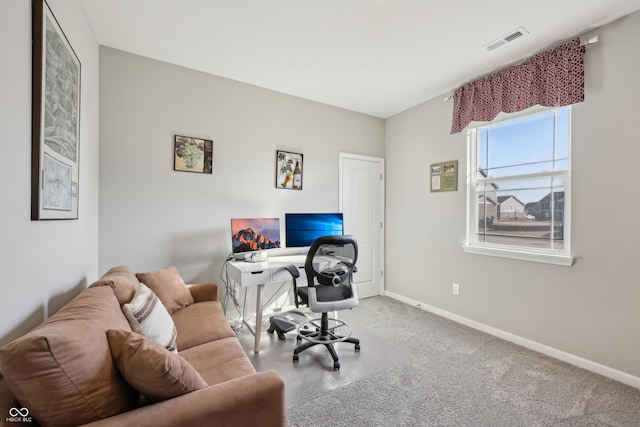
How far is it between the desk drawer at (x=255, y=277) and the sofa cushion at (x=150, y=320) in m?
0.84

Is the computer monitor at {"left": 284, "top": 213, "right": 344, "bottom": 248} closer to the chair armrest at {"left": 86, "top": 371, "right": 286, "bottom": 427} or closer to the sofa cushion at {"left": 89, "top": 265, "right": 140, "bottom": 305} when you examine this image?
the sofa cushion at {"left": 89, "top": 265, "right": 140, "bottom": 305}

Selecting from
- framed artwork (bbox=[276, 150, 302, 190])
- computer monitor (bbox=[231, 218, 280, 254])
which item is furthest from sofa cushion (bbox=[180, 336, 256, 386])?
framed artwork (bbox=[276, 150, 302, 190])

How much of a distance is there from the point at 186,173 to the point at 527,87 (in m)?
3.25

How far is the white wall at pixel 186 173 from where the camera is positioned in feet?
8.11

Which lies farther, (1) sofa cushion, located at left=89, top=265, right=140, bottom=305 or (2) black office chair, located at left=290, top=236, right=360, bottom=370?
(2) black office chair, located at left=290, top=236, right=360, bottom=370

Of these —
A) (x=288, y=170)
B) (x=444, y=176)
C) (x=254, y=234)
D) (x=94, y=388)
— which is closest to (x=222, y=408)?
(x=94, y=388)

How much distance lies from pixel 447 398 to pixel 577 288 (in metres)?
1.44

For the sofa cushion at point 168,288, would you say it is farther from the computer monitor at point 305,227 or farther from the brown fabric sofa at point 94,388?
the computer monitor at point 305,227

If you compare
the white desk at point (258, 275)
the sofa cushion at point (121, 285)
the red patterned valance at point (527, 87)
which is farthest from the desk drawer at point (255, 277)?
the red patterned valance at point (527, 87)

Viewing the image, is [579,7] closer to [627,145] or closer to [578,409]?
[627,145]

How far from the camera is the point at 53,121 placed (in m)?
1.36

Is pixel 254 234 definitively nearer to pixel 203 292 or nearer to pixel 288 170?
pixel 203 292

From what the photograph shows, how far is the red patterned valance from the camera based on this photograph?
7.26ft

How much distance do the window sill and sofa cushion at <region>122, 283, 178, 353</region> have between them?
9.34ft
